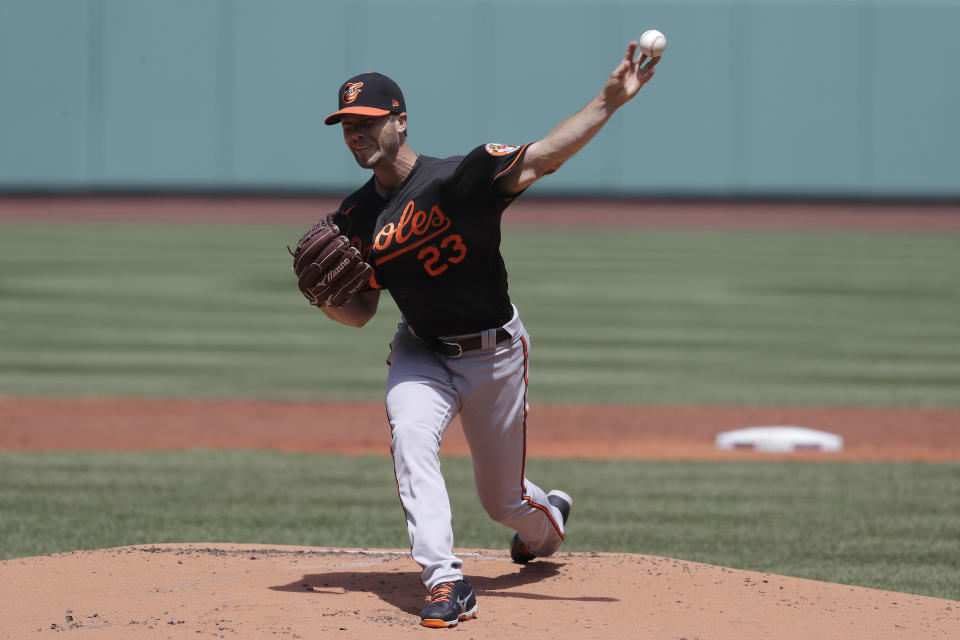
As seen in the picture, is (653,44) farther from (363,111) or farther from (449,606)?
(449,606)

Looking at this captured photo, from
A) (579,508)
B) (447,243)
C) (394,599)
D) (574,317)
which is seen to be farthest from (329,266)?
(574,317)

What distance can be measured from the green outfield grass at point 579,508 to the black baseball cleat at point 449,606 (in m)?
2.21

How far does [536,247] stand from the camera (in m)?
21.5

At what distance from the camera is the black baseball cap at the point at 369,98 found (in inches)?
167

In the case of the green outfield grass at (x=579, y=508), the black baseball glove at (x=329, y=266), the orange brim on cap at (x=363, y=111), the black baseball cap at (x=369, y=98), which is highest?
the black baseball cap at (x=369, y=98)

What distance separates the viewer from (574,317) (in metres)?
18.4

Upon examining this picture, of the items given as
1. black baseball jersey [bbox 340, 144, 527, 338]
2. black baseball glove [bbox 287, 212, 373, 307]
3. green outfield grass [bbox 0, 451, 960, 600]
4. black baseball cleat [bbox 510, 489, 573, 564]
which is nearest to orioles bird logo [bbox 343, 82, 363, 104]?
black baseball jersey [bbox 340, 144, 527, 338]

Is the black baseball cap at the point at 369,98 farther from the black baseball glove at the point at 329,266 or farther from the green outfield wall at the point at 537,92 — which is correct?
the green outfield wall at the point at 537,92

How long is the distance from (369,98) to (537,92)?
57.1 feet

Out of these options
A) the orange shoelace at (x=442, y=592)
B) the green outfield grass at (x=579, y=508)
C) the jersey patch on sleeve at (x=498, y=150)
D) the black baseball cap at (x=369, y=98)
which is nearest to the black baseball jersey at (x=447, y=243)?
the jersey patch on sleeve at (x=498, y=150)

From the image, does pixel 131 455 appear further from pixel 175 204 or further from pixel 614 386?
pixel 175 204

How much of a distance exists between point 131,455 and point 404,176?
542cm

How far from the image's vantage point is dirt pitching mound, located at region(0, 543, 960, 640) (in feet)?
13.1

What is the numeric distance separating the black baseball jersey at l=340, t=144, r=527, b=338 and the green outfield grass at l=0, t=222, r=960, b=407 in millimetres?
9033
